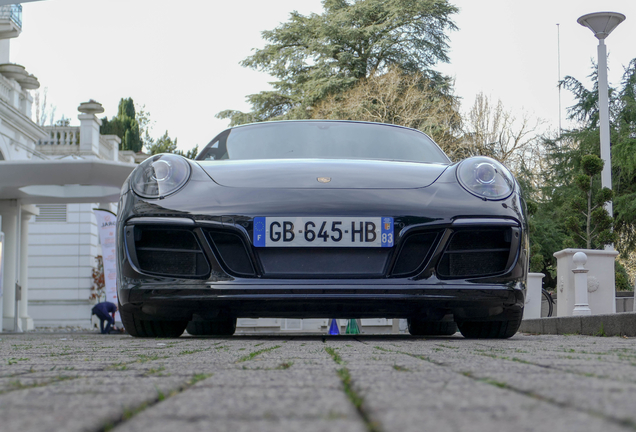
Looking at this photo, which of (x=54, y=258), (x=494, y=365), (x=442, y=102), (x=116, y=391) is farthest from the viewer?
(x=442, y=102)

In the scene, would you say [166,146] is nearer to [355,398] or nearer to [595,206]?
[595,206]

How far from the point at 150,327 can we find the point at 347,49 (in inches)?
1201

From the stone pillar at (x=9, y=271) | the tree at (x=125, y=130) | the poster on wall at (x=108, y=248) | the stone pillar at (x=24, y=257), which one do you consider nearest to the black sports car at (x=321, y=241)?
the poster on wall at (x=108, y=248)

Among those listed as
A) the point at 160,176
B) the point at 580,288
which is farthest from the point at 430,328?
the point at 580,288

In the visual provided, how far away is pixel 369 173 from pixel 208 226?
83 centimetres

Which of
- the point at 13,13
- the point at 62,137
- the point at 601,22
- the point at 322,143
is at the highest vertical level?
the point at 13,13

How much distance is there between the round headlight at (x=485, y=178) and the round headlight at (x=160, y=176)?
4.39ft

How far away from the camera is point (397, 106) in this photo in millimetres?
30297

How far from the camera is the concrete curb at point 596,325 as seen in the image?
4.89 meters

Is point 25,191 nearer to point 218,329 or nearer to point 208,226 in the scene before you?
point 218,329

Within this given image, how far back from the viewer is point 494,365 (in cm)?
185

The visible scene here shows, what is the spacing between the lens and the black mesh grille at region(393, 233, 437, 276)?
3406 mm

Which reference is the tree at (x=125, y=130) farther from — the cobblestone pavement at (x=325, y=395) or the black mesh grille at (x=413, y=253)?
the cobblestone pavement at (x=325, y=395)

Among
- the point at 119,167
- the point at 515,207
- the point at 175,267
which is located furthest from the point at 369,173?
the point at 119,167
